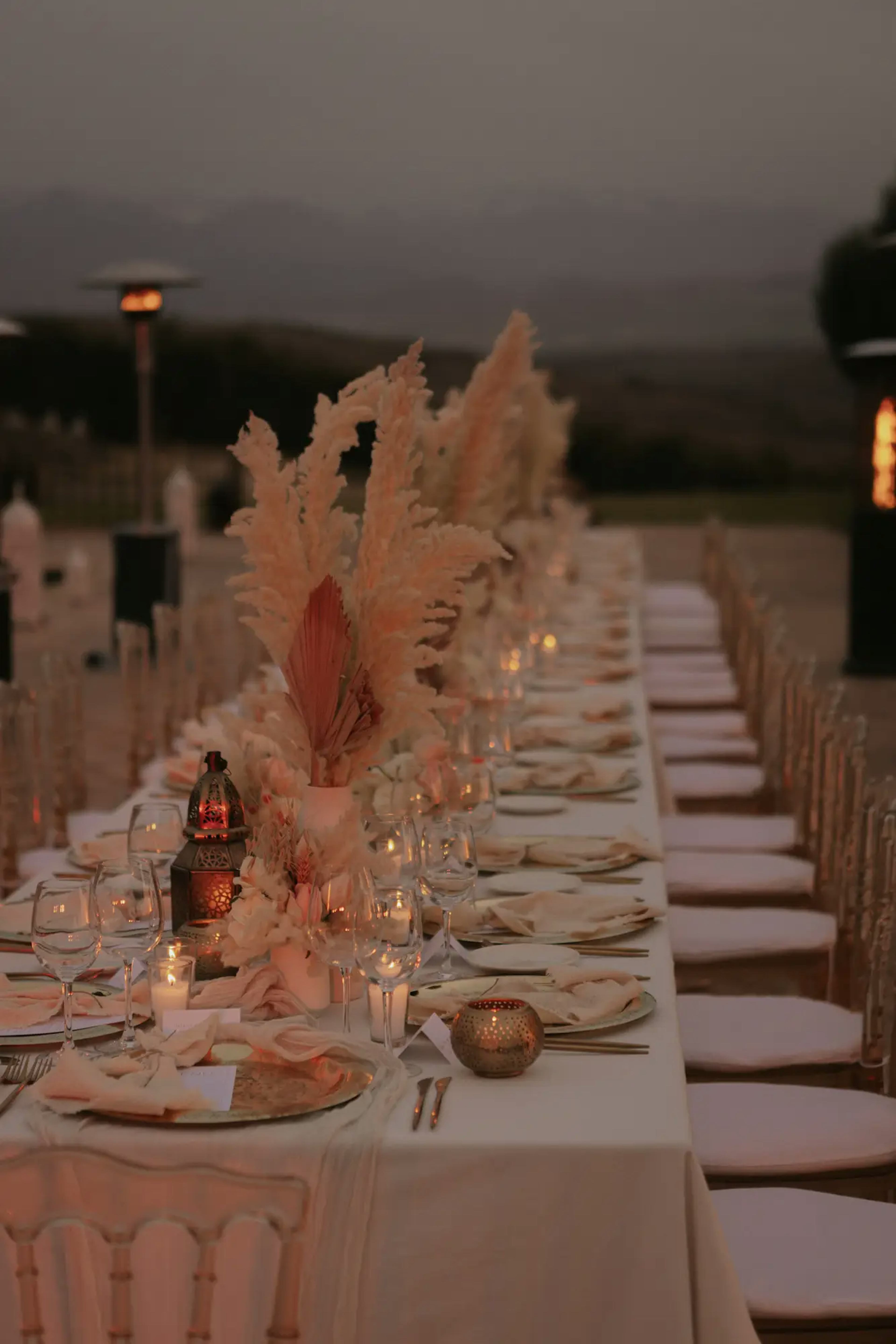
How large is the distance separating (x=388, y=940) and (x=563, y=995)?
297mm

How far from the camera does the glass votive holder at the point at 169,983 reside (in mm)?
1952

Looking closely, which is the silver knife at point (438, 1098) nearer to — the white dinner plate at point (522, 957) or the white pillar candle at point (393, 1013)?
the white pillar candle at point (393, 1013)

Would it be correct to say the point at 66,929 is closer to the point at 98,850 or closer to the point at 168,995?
the point at 168,995

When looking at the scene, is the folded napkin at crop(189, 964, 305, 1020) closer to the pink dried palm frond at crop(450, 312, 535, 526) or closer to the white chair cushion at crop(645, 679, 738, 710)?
the pink dried palm frond at crop(450, 312, 535, 526)

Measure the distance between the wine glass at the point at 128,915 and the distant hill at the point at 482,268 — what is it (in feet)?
84.7

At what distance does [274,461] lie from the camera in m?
2.21

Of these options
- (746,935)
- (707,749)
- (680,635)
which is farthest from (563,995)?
(680,635)

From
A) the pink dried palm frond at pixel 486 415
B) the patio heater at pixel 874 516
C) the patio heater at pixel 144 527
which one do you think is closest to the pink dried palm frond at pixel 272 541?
the pink dried palm frond at pixel 486 415

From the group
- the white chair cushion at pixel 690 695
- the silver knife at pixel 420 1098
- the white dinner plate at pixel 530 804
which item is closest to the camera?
the silver knife at pixel 420 1098

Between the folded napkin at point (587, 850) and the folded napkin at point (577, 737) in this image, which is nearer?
the folded napkin at point (587, 850)

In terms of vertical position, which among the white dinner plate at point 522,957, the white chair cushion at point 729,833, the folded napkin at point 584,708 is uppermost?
the folded napkin at point 584,708

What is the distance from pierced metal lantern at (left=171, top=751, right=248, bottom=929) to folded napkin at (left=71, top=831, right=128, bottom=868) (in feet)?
1.65

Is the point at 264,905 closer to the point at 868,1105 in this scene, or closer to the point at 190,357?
the point at 868,1105

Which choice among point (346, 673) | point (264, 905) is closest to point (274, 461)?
point (346, 673)
